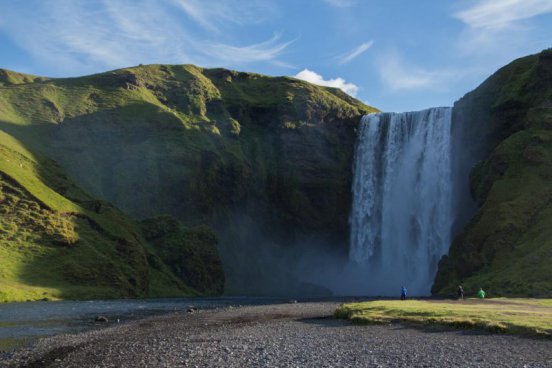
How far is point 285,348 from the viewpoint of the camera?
2927 centimetres

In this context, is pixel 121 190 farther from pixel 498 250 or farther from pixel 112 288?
pixel 498 250

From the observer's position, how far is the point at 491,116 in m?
116

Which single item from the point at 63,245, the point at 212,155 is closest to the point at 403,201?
the point at 212,155

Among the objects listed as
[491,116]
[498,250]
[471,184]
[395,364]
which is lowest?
[395,364]

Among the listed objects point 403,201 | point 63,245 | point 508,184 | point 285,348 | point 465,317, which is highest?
point 403,201

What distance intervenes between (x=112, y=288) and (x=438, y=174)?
74558 mm

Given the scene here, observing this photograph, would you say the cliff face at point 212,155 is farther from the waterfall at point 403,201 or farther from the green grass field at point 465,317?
the green grass field at point 465,317

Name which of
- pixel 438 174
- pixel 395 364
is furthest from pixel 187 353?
pixel 438 174

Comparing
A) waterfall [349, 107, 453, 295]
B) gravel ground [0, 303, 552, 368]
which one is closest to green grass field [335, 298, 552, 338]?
gravel ground [0, 303, 552, 368]

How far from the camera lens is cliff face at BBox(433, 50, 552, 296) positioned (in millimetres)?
76375

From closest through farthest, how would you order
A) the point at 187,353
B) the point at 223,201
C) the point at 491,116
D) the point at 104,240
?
the point at 187,353 < the point at 104,240 < the point at 491,116 < the point at 223,201

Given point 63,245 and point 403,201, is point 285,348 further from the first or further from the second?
point 403,201

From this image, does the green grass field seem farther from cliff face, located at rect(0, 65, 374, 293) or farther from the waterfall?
cliff face, located at rect(0, 65, 374, 293)

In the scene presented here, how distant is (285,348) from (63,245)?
8100 centimetres
